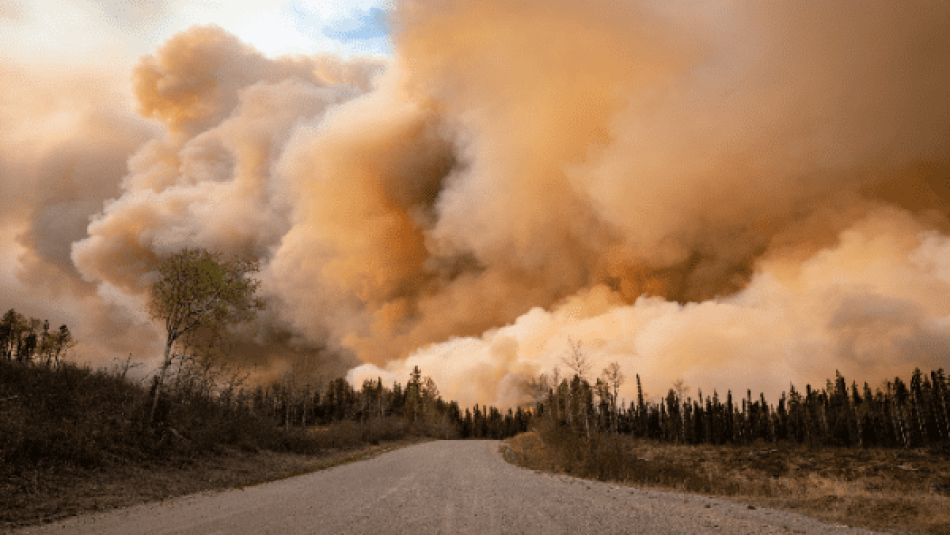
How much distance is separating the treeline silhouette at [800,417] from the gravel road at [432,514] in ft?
236

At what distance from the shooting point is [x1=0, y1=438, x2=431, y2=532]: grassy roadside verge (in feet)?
31.8

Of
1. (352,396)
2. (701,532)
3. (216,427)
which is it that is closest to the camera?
(701,532)

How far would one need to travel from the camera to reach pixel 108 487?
508 inches

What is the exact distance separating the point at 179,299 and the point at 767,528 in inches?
910

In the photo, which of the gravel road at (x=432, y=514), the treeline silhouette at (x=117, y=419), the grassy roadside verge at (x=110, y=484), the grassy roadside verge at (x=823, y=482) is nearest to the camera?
the gravel road at (x=432, y=514)

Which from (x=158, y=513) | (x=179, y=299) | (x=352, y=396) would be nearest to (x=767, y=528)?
(x=158, y=513)

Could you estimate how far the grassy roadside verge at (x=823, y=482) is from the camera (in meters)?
10.1

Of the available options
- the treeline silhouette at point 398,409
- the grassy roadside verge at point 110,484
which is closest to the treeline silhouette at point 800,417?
the treeline silhouette at point 398,409

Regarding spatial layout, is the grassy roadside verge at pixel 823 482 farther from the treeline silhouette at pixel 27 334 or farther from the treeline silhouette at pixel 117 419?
the treeline silhouette at pixel 27 334

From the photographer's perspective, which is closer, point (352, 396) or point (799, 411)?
point (799, 411)

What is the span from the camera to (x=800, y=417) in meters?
123

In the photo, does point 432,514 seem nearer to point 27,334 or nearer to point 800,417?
point 27,334

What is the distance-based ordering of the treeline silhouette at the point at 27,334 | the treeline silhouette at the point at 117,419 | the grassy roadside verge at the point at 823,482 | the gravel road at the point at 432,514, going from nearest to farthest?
the gravel road at the point at 432,514 → the grassy roadside verge at the point at 823,482 → the treeline silhouette at the point at 117,419 → the treeline silhouette at the point at 27,334

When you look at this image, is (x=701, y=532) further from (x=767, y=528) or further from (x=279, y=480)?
(x=279, y=480)
